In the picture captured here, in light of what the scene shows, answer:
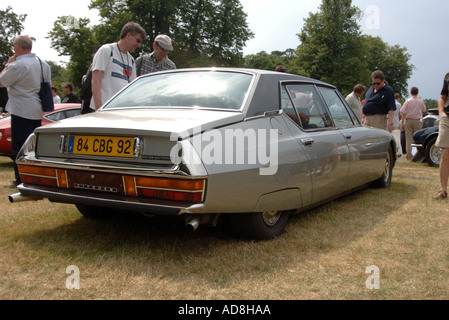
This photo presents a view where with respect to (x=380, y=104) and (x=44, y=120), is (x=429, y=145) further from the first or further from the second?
(x=44, y=120)

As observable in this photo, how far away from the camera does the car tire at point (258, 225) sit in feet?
9.61

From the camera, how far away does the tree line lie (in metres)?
30.3

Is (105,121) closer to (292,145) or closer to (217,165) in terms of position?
(217,165)

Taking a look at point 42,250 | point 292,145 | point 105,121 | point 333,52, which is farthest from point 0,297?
point 333,52

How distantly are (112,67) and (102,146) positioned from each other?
229 centimetres

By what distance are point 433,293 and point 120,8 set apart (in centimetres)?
3306

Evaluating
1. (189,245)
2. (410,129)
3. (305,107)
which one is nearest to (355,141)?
(305,107)

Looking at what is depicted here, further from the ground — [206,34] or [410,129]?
[206,34]

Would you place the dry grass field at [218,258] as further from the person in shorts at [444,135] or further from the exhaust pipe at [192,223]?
the person in shorts at [444,135]

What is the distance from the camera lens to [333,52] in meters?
40.9

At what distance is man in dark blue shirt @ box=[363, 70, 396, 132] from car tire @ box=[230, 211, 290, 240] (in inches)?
181

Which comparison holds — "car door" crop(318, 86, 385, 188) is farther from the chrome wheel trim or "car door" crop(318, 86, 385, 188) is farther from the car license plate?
the car license plate

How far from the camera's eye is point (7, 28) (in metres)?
41.5

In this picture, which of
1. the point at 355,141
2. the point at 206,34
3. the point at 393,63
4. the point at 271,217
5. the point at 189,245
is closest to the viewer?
the point at 189,245
